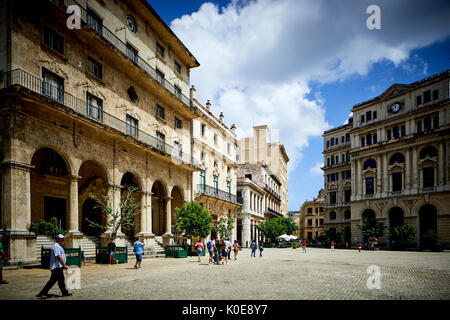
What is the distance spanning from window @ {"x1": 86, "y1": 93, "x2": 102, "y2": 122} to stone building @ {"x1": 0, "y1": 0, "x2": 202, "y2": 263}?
0.10m

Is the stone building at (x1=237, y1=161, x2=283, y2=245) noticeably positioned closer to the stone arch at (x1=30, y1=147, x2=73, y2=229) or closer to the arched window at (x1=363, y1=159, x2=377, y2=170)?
the arched window at (x1=363, y1=159, x2=377, y2=170)

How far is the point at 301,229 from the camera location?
108m

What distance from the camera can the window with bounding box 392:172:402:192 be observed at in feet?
160

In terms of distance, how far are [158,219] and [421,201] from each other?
35695 millimetres

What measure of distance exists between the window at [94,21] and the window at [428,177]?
44.0 m

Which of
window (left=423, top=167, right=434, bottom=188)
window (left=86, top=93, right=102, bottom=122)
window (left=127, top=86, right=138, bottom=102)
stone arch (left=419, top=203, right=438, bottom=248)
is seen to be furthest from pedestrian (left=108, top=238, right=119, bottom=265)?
window (left=423, top=167, right=434, bottom=188)

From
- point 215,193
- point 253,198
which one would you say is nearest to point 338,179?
point 253,198

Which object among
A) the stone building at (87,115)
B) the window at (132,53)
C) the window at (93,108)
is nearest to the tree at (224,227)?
the stone building at (87,115)

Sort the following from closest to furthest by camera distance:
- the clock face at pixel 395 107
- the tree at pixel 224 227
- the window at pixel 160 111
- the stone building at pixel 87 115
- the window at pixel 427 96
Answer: the stone building at pixel 87 115 < the window at pixel 160 111 < the tree at pixel 224 227 < the window at pixel 427 96 < the clock face at pixel 395 107

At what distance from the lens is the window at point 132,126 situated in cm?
2469

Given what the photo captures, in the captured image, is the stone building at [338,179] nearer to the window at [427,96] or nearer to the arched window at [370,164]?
the arched window at [370,164]
